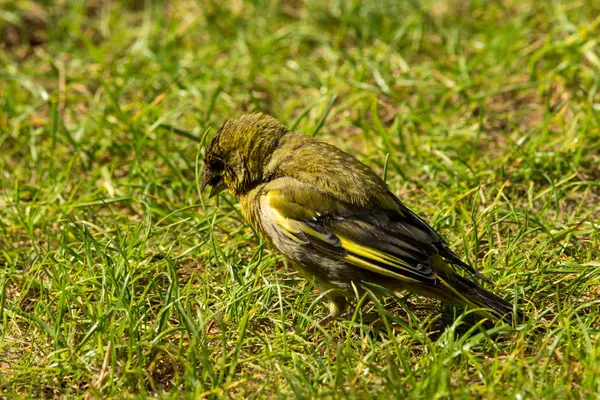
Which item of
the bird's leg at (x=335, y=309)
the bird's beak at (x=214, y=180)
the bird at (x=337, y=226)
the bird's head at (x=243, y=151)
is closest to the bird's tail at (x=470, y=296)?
the bird at (x=337, y=226)

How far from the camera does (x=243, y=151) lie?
4824 mm

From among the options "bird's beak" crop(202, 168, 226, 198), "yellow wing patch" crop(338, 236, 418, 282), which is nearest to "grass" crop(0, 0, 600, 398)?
"bird's beak" crop(202, 168, 226, 198)

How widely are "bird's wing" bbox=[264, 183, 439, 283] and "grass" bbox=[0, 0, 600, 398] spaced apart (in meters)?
0.26

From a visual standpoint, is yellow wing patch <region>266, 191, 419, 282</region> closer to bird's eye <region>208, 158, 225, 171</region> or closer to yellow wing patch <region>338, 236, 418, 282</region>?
yellow wing patch <region>338, 236, 418, 282</region>

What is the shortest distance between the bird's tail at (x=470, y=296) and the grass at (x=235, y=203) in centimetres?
12

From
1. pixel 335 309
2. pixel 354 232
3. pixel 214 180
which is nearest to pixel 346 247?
pixel 354 232

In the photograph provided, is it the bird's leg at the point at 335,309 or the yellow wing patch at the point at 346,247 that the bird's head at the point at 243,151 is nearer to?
the yellow wing patch at the point at 346,247

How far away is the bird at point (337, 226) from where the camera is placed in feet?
13.6

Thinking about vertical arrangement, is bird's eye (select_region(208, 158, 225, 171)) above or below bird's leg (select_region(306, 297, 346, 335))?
above

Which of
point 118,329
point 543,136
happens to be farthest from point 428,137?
point 118,329

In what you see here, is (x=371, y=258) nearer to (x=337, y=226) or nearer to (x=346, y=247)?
Answer: (x=346, y=247)

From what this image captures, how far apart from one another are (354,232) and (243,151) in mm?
890

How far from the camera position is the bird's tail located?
4.07 meters

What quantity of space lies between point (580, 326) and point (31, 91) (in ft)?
15.8
